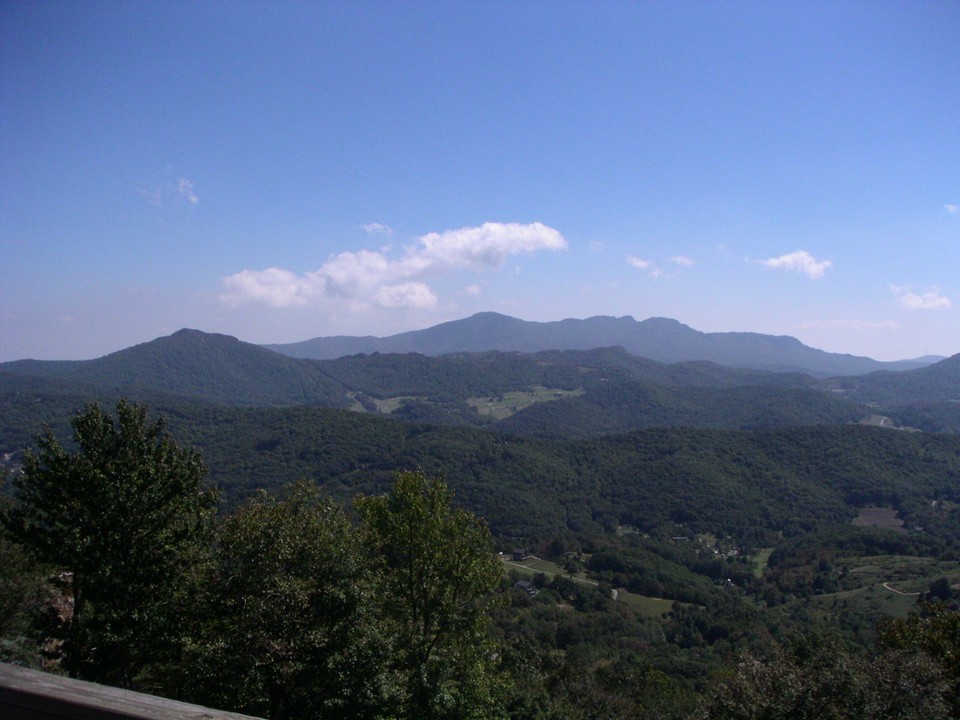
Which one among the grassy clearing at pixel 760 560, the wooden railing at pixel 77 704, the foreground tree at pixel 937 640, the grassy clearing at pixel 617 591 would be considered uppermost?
the wooden railing at pixel 77 704

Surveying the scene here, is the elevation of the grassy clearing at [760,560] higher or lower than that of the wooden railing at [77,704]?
lower

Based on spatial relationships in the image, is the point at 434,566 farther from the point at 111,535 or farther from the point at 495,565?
the point at 111,535

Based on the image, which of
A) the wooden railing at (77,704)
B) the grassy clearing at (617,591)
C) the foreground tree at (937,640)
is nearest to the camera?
the wooden railing at (77,704)

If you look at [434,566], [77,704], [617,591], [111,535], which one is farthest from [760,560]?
[77,704]

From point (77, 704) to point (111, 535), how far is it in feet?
34.4

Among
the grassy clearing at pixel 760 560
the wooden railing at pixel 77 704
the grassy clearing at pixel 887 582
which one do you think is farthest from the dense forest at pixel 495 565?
the wooden railing at pixel 77 704

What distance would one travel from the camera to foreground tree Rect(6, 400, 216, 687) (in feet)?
34.7

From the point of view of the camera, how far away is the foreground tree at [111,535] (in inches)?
417

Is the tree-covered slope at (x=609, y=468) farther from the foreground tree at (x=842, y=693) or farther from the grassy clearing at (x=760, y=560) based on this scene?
the foreground tree at (x=842, y=693)

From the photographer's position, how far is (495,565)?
1378cm

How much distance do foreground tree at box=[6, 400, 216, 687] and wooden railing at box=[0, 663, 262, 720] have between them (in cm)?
976

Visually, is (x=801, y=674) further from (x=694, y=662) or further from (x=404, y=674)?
(x=694, y=662)

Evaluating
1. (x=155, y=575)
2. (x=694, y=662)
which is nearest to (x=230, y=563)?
(x=155, y=575)

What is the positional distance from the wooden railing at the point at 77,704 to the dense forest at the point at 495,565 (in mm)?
3695
